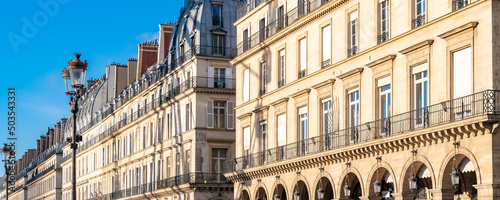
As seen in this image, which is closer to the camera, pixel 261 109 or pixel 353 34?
pixel 353 34

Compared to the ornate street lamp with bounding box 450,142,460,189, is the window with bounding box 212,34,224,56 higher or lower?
higher

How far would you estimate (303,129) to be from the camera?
42281 mm

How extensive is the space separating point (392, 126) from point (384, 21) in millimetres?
4165

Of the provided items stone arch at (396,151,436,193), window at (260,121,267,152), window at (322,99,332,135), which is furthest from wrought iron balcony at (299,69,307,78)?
stone arch at (396,151,436,193)

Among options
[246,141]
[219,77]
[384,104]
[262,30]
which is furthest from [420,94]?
[219,77]

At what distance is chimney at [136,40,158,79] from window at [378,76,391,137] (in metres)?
45.2

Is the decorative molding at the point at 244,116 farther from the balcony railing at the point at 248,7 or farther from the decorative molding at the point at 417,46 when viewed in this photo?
the decorative molding at the point at 417,46

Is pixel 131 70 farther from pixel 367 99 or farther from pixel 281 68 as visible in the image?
pixel 367 99

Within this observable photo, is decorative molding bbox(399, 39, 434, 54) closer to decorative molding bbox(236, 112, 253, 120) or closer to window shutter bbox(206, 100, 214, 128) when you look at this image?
decorative molding bbox(236, 112, 253, 120)

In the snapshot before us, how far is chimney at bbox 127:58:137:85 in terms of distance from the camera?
8338 cm

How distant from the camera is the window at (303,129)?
136 feet

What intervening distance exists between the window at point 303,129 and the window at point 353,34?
5188mm

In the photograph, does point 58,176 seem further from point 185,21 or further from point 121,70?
point 185,21

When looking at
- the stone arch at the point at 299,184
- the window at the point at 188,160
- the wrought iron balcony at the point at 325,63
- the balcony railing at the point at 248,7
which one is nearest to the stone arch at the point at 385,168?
the stone arch at the point at 299,184
